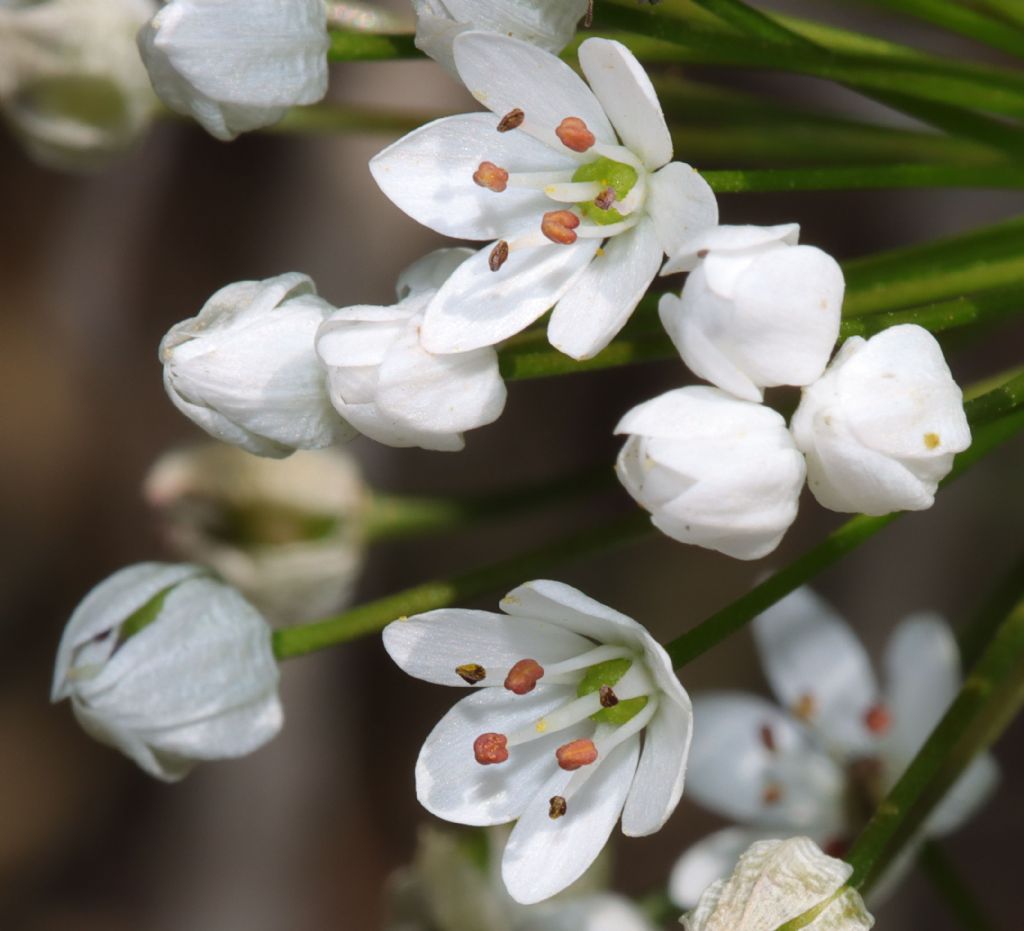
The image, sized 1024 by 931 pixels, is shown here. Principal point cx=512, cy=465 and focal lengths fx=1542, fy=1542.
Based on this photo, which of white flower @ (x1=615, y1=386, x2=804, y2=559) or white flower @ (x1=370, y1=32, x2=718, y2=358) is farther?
white flower @ (x1=370, y1=32, x2=718, y2=358)

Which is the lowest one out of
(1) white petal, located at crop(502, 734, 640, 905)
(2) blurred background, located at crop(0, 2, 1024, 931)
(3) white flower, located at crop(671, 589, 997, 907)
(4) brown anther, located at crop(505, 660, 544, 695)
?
(2) blurred background, located at crop(0, 2, 1024, 931)

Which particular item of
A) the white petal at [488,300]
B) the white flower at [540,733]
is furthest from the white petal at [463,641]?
the white petal at [488,300]

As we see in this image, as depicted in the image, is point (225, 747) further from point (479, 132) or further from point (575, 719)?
point (479, 132)

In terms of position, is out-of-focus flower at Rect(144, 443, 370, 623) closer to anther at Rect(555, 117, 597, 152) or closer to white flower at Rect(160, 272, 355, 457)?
white flower at Rect(160, 272, 355, 457)

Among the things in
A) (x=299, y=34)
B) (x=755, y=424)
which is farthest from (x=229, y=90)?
(x=755, y=424)

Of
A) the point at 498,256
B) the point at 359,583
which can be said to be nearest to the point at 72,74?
the point at 498,256

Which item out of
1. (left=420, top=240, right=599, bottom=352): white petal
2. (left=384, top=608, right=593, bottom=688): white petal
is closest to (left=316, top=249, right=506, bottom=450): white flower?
(left=420, top=240, right=599, bottom=352): white petal

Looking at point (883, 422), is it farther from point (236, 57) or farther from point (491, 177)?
point (236, 57)
